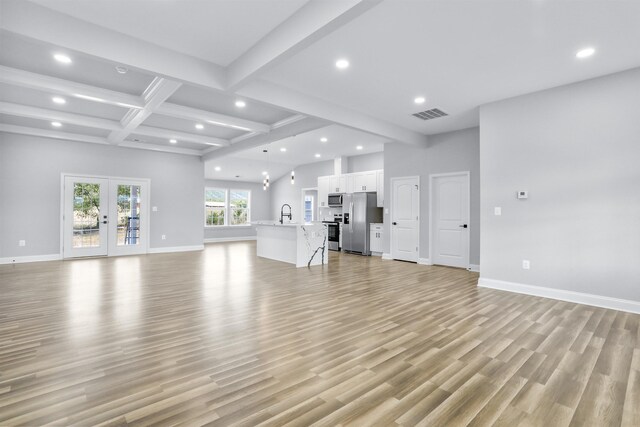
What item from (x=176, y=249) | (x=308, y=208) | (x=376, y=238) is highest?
(x=308, y=208)

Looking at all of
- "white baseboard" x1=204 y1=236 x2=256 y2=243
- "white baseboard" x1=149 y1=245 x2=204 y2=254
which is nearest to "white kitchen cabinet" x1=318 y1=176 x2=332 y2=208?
"white baseboard" x1=149 y1=245 x2=204 y2=254

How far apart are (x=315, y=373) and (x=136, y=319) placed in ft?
7.32

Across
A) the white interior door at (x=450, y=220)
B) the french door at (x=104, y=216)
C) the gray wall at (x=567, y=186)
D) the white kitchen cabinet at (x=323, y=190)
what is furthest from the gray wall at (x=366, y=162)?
the french door at (x=104, y=216)

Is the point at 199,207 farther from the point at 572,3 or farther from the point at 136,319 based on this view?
the point at 572,3

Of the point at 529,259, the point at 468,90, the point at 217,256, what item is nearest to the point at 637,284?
the point at 529,259

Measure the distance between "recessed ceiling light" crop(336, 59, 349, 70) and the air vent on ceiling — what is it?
7.36 feet

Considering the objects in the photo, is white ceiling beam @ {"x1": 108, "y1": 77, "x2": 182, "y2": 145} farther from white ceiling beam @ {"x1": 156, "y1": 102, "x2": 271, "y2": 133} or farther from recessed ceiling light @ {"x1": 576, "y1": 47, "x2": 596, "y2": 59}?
recessed ceiling light @ {"x1": 576, "y1": 47, "x2": 596, "y2": 59}

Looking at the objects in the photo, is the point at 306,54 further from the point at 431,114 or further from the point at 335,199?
the point at 335,199

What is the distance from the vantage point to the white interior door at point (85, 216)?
7.45 meters

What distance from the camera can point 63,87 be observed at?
4469 mm

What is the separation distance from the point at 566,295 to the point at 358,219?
512 cm

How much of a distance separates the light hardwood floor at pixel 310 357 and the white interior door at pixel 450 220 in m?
2.01

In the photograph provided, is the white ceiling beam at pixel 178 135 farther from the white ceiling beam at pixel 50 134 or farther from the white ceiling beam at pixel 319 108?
the white ceiling beam at pixel 319 108

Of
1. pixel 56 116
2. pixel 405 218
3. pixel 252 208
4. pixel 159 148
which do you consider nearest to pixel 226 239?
pixel 252 208
